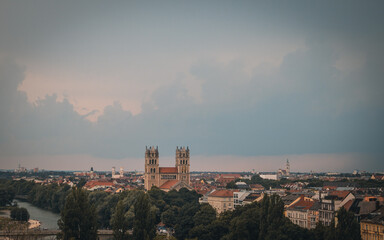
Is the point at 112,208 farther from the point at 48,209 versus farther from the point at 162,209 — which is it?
the point at 48,209

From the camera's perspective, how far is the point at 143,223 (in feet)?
265

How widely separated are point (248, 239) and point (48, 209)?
11116 centimetres

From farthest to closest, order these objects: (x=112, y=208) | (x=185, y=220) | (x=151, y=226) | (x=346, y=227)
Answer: (x=112, y=208)
(x=185, y=220)
(x=151, y=226)
(x=346, y=227)

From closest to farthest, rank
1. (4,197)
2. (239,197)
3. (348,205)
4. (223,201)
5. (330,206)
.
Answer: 1. (348,205)
2. (330,206)
3. (239,197)
4. (223,201)
5. (4,197)

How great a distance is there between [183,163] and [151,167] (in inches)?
444

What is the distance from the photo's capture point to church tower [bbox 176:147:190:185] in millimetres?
A: 181250

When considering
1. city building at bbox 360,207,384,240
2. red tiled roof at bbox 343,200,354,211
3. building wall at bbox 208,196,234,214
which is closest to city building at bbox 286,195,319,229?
red tiled roof at bbox 343,200,354,211

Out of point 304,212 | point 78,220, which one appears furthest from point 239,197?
point 78,220

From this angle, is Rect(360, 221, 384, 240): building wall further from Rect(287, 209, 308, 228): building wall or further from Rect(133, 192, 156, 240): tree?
Rect(133, 192, 156, 240): tree

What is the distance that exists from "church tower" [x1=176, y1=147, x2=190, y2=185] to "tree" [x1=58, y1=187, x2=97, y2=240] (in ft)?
343

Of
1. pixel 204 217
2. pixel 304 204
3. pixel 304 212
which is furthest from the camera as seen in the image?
pixel 204 217

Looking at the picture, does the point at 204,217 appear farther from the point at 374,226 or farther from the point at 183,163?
the point at 183,163

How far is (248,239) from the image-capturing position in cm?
7419

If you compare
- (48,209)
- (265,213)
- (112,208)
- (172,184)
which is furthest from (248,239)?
(48,209)
